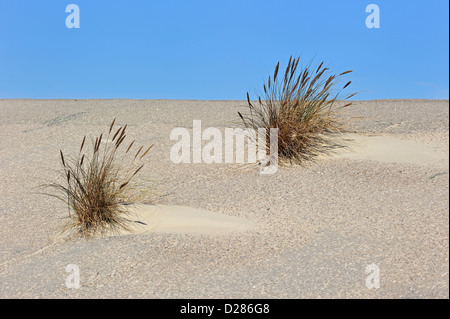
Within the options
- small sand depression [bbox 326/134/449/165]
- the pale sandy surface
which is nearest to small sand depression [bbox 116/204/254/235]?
the pale sandy surface

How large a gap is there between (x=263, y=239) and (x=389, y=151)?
242 cm

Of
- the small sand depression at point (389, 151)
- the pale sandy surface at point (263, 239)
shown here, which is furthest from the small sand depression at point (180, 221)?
the small sand depression at point (389, 151)

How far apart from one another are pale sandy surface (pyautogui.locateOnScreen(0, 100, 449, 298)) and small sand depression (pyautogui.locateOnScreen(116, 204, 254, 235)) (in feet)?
0.34

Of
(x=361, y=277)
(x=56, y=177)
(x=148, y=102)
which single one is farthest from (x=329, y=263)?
(x=148, y=102)

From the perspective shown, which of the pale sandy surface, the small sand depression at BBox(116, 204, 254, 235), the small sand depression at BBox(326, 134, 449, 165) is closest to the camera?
the pale sandy surface

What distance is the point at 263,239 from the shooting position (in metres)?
3.49

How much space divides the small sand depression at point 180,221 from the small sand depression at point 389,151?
1.84 metres

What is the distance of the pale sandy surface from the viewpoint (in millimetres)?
2893

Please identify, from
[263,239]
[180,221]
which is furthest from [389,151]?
[180,221]

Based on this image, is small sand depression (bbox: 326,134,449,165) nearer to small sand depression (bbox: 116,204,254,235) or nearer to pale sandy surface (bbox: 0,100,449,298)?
pale sandy surface (bbox: 0,100,449,298)

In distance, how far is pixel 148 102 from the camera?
8.84 metres

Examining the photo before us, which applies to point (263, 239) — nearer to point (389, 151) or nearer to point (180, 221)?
point (180, 221)

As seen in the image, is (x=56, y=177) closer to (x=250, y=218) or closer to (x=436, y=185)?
(x=250, y=218)

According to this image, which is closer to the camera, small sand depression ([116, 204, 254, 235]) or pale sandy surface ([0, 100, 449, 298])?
pale sandy surface ([0, 100, 449, 298])
